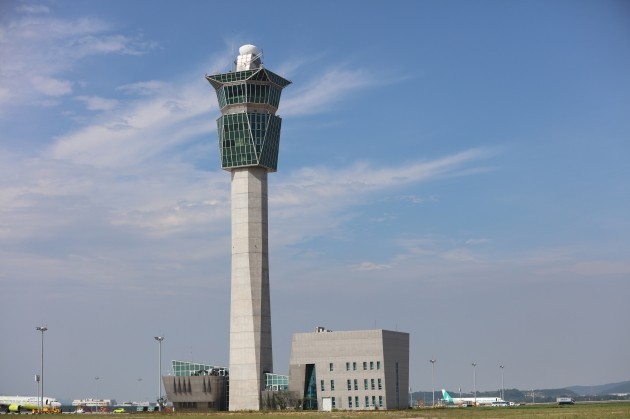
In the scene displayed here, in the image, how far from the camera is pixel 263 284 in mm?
139250

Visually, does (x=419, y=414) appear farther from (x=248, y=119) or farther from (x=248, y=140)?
(x=248, y=119)

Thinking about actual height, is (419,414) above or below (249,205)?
below

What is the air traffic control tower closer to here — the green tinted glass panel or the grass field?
the green tinted glass panel

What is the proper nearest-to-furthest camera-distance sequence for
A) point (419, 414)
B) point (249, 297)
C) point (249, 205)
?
point (419, 414) < point (249, 297) < point (249, 205)

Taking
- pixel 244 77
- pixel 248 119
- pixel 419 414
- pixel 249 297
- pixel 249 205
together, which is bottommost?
pixel 419 414

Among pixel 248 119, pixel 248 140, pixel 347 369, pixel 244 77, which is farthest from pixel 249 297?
pixel 244 77

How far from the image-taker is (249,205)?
5576 inches

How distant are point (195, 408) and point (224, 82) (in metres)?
53.8

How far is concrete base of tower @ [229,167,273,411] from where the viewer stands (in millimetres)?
137625

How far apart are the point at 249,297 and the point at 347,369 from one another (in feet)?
63.0

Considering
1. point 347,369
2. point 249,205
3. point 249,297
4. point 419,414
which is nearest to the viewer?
point 419,414

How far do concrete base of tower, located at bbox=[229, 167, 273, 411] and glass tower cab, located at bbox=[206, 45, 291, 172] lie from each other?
8.13ft

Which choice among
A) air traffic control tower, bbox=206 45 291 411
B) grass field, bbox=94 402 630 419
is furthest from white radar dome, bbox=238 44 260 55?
grass field, bbox=94 402 630 419

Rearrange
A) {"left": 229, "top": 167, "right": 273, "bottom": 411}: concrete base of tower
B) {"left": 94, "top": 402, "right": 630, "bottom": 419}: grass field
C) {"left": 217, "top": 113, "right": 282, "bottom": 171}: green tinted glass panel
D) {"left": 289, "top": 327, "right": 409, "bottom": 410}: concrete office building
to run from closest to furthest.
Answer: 1. {"left": 94, "top": 402, "right": 630, "bottom": 419}: grass field
2. {"left": 289, "top": 327, "right": 409, "bottom": 410}: concrete office building
3. {"left": 229, "top": 167, "right": 273, "bottom": 411}: concrete base of tower
4. {"left": 217, "top": 113, "right": 282, "bottom": 171}: green tinted glass panel
